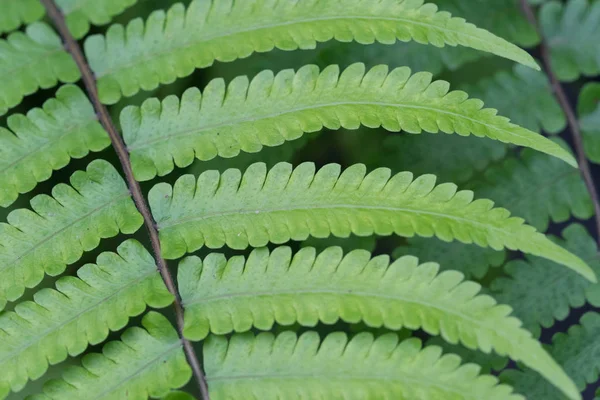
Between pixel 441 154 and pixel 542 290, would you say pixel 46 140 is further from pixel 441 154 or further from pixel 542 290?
pixel 542 290

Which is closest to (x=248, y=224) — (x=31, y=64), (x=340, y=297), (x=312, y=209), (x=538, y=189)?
(x=312, y=209)

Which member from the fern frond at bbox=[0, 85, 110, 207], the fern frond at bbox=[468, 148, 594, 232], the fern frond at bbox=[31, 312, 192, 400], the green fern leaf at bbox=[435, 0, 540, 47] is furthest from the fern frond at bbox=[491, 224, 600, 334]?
the fern frond at bbox=[0, 85, 110, 207]

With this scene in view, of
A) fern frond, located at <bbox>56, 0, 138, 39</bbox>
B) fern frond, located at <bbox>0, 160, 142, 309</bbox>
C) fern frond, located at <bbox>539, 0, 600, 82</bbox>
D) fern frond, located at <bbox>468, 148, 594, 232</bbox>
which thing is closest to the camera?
fern frond, located at <bbox>0, 160, 142, 309</bbox>

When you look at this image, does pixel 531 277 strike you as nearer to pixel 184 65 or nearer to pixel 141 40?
pixel 184 65

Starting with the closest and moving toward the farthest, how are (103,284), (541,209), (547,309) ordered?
(103,284)
(547,309)
(541,209)

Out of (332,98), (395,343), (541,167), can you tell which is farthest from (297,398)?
(541,167)

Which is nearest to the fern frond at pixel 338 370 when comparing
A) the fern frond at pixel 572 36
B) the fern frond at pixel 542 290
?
the fern frond at pixel 542 290

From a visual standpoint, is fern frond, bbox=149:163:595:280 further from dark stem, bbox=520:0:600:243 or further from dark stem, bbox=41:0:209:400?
dark stem, bbox=520:0:600:243
